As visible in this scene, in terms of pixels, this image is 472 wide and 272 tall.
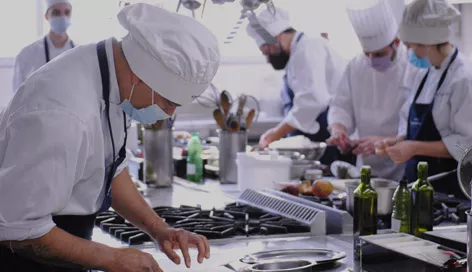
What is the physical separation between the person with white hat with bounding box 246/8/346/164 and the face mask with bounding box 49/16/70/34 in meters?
1.53

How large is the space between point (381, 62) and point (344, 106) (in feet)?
1.78

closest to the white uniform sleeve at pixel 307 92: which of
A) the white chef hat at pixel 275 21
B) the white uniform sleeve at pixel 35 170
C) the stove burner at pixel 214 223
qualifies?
the white chef hat at pixel 275 21

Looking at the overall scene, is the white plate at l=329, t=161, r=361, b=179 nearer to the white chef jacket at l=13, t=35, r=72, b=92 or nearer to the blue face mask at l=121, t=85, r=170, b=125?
the blue face mask at l=121, t=85, r=170, b=125

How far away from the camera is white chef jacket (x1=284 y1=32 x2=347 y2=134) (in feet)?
18.2

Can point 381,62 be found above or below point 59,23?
below

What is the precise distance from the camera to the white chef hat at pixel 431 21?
3982mm

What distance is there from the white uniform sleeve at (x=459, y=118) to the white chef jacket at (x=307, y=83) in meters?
1.71

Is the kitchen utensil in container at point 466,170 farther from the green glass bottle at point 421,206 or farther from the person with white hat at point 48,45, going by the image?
the person with white hat at point 48,45

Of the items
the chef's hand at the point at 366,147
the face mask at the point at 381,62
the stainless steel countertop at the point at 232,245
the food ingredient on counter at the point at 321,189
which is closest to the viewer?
the stainless steel countertop at the point at 232,245

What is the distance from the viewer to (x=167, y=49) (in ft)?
6.23

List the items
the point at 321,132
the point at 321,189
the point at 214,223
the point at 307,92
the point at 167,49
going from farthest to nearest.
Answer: the point at 321,132 → the point at 307,92 → the point at 321,189 → the point at 214,223 → the point at 167,49

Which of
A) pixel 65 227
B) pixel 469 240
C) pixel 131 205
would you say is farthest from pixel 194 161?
pixel 469 240

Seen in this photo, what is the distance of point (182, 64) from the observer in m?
1.94

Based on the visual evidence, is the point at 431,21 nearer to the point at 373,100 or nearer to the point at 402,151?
the point at 402,151
